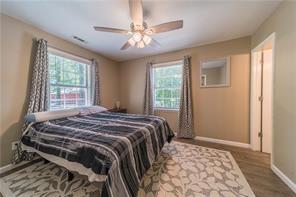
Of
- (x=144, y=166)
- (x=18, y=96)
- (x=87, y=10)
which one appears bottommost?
(x=144, y=166)

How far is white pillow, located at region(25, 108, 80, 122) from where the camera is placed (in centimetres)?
205

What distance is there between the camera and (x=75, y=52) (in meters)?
3.22

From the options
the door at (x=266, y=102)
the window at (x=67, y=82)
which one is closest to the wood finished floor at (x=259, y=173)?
the door at (x=266, y=102)

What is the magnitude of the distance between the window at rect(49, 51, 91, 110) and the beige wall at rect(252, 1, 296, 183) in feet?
12.7

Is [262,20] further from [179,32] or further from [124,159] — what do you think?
[124,159]

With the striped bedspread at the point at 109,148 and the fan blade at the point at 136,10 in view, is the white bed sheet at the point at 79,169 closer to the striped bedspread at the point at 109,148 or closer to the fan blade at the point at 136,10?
the striped bedspread at the point at 109,148

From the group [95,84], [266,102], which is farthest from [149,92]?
[266,102]

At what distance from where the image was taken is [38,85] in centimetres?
239

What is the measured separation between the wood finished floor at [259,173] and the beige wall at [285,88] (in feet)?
0.55

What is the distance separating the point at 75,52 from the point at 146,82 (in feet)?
6.57

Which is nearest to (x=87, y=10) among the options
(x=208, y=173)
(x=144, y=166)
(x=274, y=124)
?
(x=144, y=166)

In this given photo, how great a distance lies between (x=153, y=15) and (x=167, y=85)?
2.13m

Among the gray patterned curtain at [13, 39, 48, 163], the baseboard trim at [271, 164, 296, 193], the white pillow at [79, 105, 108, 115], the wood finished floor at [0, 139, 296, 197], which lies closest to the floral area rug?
the wood finished floor at [0, 139, 296, 197]

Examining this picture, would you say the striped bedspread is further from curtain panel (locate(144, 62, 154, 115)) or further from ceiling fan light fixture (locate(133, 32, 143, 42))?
curtain panel (locate(144, 62, 154, 115))
